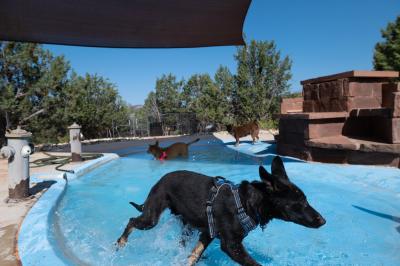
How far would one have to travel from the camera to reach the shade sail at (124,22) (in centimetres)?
534

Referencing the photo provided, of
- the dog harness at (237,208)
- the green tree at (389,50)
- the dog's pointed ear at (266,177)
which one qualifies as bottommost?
the dog harness at (237,208)

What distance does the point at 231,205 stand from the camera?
274 centimetres

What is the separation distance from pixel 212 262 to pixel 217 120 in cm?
2072

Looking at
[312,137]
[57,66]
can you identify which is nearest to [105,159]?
[312,137]

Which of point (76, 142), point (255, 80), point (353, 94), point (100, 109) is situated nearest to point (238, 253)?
point (353, 94)

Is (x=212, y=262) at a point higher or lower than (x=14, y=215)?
lower

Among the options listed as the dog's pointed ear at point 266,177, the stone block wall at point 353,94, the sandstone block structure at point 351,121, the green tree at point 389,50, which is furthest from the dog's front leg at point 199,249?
the green tree at point 389,50

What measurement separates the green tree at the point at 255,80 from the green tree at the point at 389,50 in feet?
25.4

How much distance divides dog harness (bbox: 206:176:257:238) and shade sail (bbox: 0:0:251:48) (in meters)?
3.74

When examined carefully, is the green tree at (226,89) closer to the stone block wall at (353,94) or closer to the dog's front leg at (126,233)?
the stone block wall at (353,94)

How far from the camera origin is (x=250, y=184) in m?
2.78

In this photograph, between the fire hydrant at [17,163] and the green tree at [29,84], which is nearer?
the fire hydrant at [17,163]

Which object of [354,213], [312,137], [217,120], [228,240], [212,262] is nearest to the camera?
[228,240]

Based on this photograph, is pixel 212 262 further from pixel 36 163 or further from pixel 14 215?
pixel 36 163
